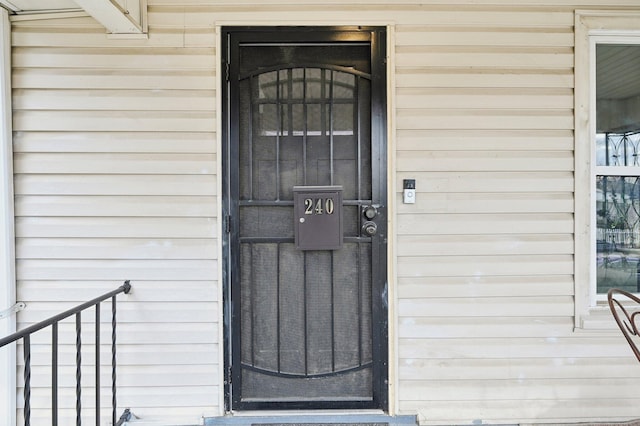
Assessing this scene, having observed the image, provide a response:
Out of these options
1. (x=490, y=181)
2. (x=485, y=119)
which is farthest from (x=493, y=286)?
(x=485, y=119)

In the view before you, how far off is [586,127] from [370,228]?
4.06ft

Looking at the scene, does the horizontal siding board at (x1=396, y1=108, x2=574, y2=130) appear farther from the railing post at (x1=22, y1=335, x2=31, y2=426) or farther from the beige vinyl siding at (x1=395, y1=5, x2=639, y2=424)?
→ the railing post at (x1=22, y1=335, x2=31, y2=426)

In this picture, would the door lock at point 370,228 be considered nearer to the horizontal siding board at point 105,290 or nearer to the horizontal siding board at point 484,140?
the horizontal siding board at point 484,140

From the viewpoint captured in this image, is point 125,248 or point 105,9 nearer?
point 105,9

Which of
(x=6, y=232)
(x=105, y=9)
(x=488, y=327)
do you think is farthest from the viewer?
(x=488, y=327)

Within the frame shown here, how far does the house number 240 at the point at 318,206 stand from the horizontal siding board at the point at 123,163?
52 cm

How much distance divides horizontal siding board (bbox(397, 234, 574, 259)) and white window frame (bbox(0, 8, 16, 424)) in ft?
6.49

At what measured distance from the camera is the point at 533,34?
2109 mm

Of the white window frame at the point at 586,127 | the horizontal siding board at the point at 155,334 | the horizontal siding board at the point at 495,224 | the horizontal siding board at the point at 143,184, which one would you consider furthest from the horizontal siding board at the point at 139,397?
the white window frame at the point at 586,127

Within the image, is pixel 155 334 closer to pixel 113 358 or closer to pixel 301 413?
pixel 113 358

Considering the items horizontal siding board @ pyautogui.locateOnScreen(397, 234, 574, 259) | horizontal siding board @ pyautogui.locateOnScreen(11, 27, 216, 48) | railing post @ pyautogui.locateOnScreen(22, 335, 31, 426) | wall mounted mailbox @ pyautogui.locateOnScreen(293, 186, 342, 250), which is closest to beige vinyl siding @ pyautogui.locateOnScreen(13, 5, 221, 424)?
horizontal siding board @ pyautogui.locateOnScreen(11, 27, 216, 48)

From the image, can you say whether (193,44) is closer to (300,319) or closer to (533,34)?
(300,319)

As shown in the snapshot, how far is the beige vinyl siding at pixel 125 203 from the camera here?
81.7 inches

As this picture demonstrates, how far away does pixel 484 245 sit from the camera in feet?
6.95
